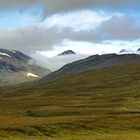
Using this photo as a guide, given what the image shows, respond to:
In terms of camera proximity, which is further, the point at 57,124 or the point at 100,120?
the point at 100,120

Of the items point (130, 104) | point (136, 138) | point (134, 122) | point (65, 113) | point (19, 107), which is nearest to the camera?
point (136, 138)

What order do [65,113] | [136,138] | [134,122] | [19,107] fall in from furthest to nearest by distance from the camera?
[19,107] < [65,113] < [134,122] < [136,138]

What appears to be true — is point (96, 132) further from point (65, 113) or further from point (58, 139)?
point (65, 113)

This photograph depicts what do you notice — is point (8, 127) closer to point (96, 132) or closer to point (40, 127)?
point (40, 127)

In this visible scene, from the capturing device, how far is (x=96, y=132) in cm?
8262

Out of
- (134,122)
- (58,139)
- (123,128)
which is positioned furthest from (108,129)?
(58,139)

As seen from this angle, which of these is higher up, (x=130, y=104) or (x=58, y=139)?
(x=130, y=104)

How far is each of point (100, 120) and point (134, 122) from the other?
730cm

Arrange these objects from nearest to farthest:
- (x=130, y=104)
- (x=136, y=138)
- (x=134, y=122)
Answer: (x=136, y=138) < (x=134, y=122) < (x=130, y=104)

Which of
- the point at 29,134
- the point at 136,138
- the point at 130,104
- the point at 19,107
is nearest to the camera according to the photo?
the point at 136,138

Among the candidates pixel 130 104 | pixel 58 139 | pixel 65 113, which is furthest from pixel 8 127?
pixel 130 104

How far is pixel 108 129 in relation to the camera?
85625 mm

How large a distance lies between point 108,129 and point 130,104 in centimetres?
5178

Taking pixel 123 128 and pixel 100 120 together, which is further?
pixel 100 120
